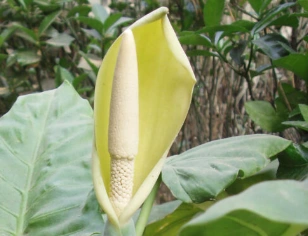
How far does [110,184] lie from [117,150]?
37 millimetres

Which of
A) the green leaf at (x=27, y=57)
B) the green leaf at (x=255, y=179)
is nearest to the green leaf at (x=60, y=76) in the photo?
the green leaf at (x=27, y=57)

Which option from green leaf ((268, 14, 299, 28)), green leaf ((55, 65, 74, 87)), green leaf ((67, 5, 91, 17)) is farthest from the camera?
green leaf ((67, 5, 91, 17))

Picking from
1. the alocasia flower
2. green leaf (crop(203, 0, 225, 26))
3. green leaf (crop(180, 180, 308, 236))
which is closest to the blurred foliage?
green leaf (crop(203, 0, 225, 26))

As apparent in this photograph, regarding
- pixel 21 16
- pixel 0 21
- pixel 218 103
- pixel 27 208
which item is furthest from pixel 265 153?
pixel 0 21

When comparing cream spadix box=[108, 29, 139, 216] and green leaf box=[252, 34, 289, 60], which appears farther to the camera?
green leaf box=[252, 34, 289, 60]

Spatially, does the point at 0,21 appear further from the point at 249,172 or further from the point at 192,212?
the point at 249,172

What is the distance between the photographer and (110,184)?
0.44 m

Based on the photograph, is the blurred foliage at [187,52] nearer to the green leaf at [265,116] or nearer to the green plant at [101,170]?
the green leaf at [265,116]

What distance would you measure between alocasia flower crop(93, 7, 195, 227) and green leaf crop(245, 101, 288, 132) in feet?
1.12

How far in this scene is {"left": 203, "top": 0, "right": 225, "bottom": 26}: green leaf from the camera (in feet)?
2.77

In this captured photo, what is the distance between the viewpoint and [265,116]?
0.77 m

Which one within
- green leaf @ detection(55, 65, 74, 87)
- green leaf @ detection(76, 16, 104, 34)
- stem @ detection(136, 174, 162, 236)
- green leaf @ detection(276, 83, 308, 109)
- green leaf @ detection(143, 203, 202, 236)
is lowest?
green leaf @ detection(143, 203, 202, 236)

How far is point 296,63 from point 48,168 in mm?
417

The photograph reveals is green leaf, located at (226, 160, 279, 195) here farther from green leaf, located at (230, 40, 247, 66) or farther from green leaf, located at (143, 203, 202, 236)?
green leaf, located at (230, 40, 247, 66)
